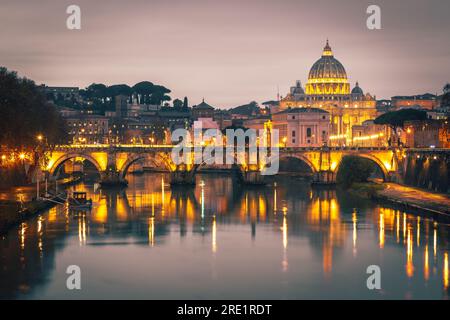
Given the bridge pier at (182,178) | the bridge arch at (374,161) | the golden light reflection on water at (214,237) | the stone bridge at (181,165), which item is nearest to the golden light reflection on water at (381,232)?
the golden light reflection on water at (214,237)

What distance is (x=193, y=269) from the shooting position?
46.6m

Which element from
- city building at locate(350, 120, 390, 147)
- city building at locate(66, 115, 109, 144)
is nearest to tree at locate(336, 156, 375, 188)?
city building at locate(350, 120, 390, 147)

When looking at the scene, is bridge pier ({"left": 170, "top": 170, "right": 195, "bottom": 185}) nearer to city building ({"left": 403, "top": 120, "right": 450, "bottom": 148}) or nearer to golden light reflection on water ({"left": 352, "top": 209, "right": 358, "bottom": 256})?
city building ({"left": 403, "top": 120, "right": 450, "bottom": 148})

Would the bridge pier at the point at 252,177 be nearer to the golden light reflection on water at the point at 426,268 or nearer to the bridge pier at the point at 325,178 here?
the bridge pier at the point at 325,178

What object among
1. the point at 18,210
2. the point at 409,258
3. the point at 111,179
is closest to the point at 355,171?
the point at 111,179

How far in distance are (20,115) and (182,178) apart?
32.2m

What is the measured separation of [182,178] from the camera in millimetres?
101500

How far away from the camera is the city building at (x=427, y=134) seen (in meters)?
98.9

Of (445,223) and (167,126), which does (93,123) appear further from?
(445,223)

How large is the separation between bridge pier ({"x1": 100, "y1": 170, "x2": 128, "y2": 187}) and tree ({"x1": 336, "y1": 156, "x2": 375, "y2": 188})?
933 inches

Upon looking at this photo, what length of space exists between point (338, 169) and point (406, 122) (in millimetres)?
24239

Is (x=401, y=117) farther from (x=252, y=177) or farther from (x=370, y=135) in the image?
(x=370, y=135)
